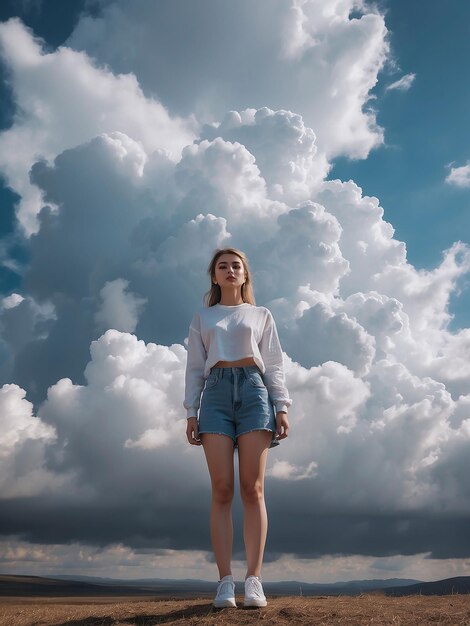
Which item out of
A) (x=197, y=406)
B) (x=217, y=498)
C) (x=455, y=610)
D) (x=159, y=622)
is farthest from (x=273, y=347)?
(x=455, y=610)

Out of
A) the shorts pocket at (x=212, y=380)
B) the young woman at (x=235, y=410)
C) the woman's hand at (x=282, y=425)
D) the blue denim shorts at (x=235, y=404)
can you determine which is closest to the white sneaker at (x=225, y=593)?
the young woman at (x=235, y=410)

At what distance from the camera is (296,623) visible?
498cm

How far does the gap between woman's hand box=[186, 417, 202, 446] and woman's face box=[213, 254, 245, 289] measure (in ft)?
4.82

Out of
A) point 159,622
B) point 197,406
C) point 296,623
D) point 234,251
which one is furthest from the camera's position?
point 234,251

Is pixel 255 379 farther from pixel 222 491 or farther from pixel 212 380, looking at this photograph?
pixel 222 491

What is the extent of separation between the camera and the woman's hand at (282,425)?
5754 millimetres

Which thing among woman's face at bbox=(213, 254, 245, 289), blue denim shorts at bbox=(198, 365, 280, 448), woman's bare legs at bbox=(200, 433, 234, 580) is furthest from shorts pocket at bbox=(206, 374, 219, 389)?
woman's face at bbox=(213, 254, 245, 289)

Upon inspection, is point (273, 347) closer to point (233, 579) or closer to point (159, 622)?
point (233, 579)

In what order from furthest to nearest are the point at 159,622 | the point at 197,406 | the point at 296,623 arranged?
1. the point at 197,406
2. the point at 159,622
3. the point at 296,623

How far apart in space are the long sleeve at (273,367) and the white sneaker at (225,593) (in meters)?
1.68

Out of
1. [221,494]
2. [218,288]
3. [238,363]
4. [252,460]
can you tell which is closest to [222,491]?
[221,494]

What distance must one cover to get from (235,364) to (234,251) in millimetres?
1285

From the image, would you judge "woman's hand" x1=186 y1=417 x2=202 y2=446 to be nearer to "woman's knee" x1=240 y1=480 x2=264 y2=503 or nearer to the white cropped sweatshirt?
the white cropped sweatshirt

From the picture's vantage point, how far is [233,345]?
583cm
